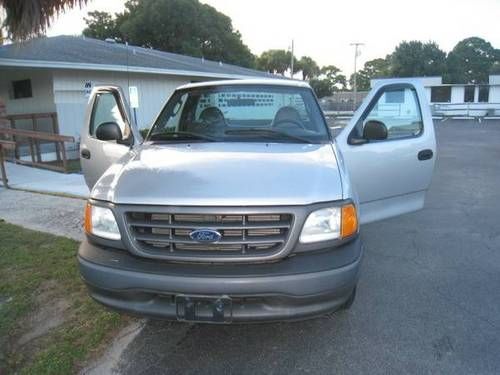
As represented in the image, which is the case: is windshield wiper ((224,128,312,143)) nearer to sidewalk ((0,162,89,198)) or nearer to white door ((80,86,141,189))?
white door ((80,86,141,189))

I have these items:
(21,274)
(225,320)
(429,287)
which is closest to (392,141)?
(429,287)

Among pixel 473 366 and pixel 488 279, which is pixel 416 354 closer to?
pixel 473 366

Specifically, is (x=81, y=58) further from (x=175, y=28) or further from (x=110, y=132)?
(x=175, y=28)

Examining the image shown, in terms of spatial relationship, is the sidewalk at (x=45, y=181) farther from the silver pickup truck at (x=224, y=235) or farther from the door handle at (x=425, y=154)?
the door handle at (x=425, y=154)

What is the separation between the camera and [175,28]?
4191cm

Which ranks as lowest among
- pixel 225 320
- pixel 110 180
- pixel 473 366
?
pixel 473 366

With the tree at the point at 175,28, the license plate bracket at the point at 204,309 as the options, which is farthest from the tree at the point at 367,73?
the license plate bracket at the point at 204,309

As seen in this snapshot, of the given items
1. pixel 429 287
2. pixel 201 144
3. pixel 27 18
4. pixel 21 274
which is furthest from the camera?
pixel 27 18

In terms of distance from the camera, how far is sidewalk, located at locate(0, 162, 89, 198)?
337 inches

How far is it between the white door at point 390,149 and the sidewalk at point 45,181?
200 inches

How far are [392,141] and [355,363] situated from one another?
221 cm

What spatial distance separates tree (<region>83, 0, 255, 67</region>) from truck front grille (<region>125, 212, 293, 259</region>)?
132ft

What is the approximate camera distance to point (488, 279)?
171 inches

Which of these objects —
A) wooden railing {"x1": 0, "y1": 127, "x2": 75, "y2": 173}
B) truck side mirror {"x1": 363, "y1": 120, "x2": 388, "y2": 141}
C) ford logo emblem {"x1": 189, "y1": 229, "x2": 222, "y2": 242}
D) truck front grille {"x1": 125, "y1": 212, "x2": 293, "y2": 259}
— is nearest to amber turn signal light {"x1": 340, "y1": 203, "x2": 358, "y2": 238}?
truck front grille {"x1": 125, "y1": 212, "x2": 293, "y2": 259}
